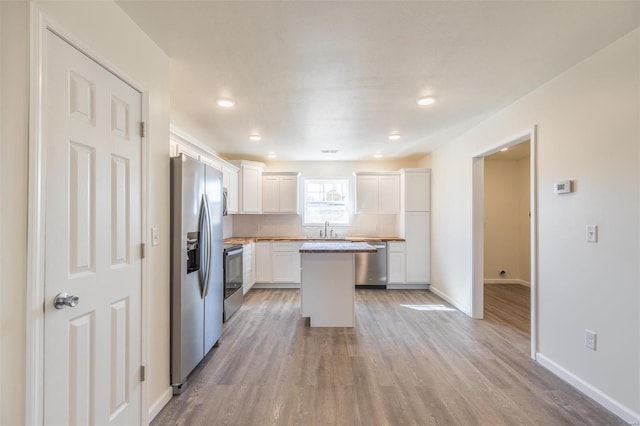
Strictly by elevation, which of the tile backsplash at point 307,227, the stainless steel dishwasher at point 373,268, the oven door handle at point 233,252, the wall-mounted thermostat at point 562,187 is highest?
the wall-mounted thermostat at point 562,187

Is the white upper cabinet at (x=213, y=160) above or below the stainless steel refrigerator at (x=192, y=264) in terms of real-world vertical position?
above

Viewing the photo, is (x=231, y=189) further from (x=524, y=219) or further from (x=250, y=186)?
(x=524, y=219)

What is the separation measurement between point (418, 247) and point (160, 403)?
438cm

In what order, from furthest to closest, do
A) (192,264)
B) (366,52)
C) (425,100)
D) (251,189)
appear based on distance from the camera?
(251,189) < (425,100) < (192,264) < (366,52)

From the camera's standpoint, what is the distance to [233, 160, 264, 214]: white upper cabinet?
5.19m

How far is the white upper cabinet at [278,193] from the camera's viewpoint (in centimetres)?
550

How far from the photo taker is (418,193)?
202 inches

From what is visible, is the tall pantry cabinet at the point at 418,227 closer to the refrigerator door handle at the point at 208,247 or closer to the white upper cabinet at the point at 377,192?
the white upper cabinet at the point at 377,192

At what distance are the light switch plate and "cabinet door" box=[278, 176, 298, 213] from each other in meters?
3.61

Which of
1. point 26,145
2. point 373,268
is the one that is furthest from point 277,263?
point 26,145

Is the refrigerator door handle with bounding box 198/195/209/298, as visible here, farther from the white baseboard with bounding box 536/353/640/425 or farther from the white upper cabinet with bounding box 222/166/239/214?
the white baseboard with bounding box 536/353/640/425

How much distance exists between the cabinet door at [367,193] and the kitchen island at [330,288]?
224 cm

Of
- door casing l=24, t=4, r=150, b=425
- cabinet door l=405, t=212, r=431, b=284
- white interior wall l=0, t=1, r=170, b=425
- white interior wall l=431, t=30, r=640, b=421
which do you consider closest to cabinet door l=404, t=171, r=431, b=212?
cabinet door l=405, t=212, r=431, b=284

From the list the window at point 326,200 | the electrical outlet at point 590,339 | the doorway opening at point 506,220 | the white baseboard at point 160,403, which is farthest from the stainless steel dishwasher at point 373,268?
the white baseboard at point 160,403
